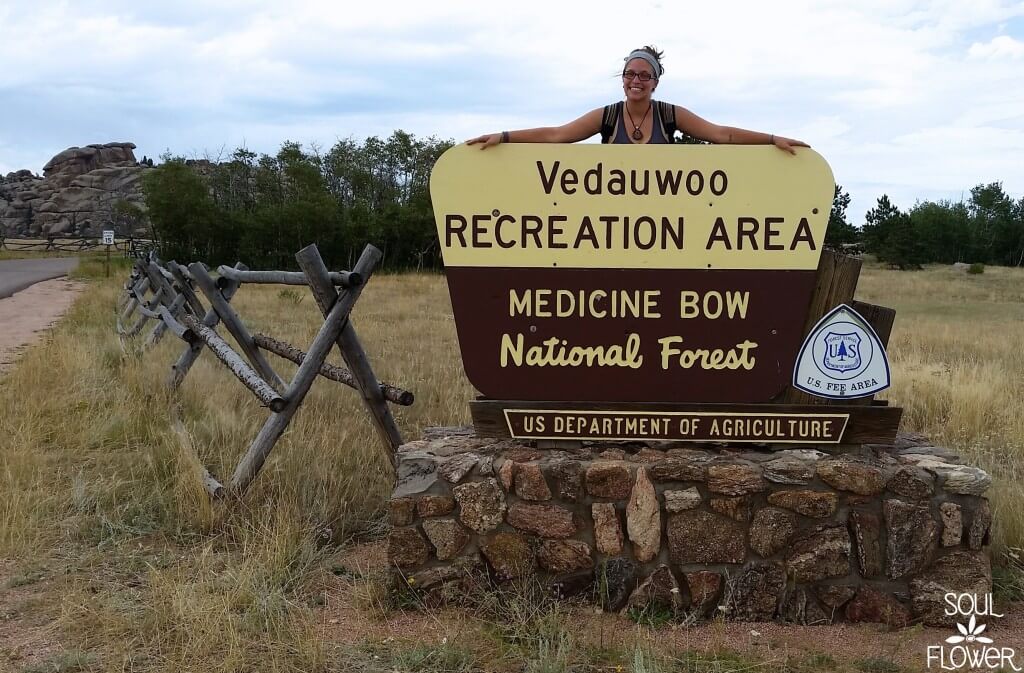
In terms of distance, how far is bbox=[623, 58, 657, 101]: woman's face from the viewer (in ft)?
12.2

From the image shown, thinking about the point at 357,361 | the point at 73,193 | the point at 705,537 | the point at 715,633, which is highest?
the point at 73,193

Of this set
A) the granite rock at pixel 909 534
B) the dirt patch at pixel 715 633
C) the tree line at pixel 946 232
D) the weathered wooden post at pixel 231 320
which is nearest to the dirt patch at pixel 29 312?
the weathered wooden post at pixel 231 320

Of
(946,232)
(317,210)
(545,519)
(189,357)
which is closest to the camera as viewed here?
(545,519)

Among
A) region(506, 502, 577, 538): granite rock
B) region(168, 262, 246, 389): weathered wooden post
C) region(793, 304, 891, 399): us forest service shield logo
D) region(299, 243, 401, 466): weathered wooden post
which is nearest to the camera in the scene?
region(506, 502, 577, 538): granite rock

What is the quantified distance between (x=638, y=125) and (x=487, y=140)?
2.42 feet

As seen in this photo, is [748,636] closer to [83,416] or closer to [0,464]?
[0,464]

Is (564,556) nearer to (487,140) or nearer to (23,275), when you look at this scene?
(487,140)

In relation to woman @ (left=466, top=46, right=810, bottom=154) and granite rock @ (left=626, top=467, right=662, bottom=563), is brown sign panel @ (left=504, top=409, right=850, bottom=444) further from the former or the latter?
woman @ (left=466, top=46, right=810, bottom=154)

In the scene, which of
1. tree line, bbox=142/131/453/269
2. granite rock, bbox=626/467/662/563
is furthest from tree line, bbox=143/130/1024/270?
granite rock, bbox=626/467/662/563

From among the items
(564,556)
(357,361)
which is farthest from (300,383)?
(564,556)

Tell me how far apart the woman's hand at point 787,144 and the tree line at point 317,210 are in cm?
2513

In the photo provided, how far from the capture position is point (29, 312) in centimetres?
1573

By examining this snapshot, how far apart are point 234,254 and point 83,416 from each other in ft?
107

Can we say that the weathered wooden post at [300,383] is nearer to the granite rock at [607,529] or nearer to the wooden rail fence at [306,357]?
the wooden rail fence at [306,357]
